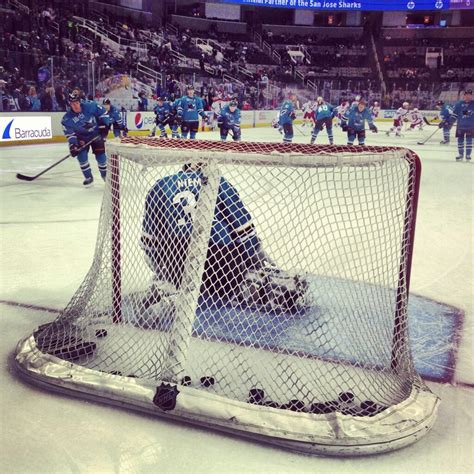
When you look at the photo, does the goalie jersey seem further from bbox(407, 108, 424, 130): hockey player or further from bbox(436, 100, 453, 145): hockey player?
bbox(407, 108, 424, 130): hockey player

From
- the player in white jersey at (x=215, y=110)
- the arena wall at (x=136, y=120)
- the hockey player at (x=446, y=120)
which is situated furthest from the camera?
the player in white jersey at (x=215, y=110)

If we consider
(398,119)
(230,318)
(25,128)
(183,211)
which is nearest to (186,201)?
(183,211)

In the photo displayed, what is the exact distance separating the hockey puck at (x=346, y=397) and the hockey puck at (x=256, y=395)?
0.27 meters

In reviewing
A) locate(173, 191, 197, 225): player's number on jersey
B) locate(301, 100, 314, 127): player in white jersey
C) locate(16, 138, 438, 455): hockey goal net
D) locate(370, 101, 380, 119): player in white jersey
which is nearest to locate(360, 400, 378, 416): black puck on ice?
locate(16, 138, 438, 455): hockey goal net

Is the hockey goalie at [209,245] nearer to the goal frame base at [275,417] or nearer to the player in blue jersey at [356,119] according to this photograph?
the goal frame base at [275,417]

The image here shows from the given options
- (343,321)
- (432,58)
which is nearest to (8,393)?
(343,321)

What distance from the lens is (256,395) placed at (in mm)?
1834

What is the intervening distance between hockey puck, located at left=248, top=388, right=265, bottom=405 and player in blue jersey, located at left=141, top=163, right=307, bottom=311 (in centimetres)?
34

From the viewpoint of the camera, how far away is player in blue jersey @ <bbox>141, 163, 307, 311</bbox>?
2113 mm

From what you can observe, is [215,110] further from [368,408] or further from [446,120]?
[368,408]

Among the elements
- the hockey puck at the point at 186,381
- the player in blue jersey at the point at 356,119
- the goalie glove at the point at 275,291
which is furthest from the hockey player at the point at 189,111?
the hockey puck at the point at 186,381

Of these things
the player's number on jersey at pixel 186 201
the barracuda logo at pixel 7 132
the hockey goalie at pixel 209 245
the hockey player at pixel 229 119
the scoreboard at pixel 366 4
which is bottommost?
the hockey goalie at pixel 209 245

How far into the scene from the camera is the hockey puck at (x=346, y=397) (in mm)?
1834

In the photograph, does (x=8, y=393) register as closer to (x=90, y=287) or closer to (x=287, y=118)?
(x=90, y=287)
